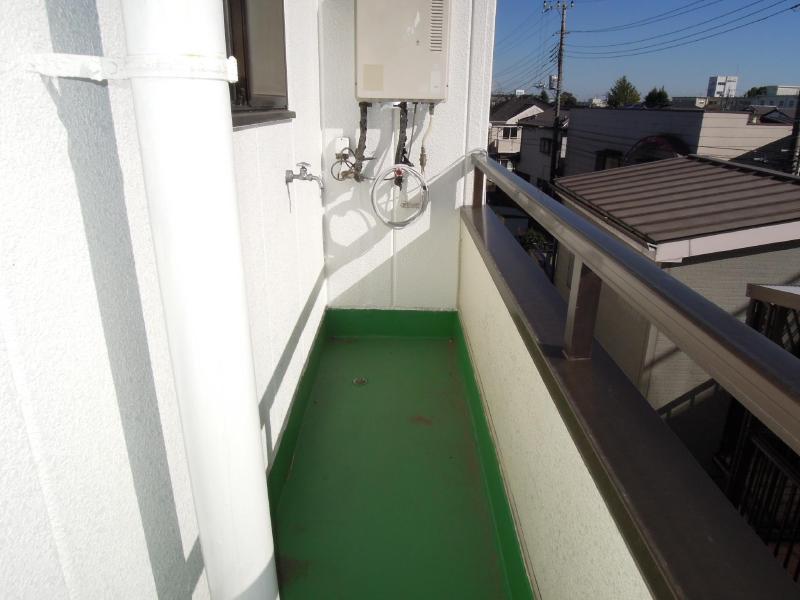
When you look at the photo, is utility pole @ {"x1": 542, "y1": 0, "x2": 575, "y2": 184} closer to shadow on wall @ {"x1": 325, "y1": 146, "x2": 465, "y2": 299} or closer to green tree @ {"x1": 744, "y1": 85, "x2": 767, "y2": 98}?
shadow on wall @ {"x1": 325, "y1": 146, "x2": 465, "y2": 299}

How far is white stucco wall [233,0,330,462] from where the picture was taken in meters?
1.53

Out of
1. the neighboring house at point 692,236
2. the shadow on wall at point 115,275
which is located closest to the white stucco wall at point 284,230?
the shadow on wall at point 115,275

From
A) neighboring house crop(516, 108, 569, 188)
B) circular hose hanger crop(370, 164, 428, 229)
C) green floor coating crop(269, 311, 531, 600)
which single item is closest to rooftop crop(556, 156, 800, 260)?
circular hose hanger crop(370, 164, 428, 229)

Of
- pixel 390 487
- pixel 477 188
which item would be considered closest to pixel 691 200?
pixel 477 188

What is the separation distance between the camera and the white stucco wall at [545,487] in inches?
33.5

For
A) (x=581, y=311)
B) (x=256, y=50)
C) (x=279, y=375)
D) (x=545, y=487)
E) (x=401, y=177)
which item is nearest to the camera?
(x=581, y=311)

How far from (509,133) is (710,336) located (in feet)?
107

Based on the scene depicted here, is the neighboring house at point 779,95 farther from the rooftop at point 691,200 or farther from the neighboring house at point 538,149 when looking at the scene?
the rooftop at point 691,200

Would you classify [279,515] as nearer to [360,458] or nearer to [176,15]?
[360,458]

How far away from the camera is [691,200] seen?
477 centimetres

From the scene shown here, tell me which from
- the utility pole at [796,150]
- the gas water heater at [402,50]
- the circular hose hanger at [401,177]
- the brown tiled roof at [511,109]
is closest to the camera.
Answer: the gas water heater at [402,50]

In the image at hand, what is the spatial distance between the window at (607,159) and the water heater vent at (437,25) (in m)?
16.6

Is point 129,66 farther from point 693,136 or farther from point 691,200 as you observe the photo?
point 693,136

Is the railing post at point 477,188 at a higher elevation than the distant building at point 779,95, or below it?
below
